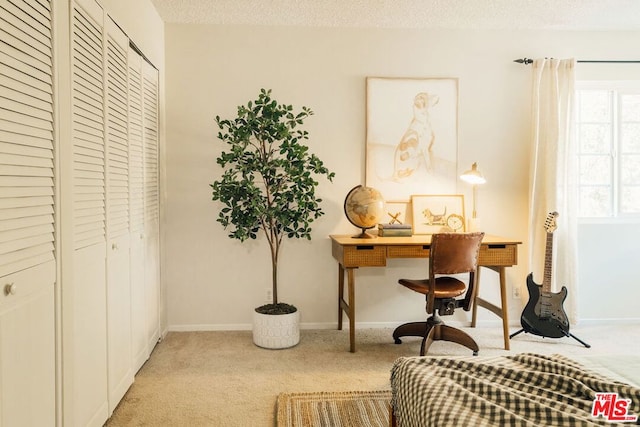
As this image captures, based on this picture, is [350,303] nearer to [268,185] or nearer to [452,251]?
[452,251]

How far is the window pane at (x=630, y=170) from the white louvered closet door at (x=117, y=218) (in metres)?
4.00

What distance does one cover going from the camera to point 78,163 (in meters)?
1.98

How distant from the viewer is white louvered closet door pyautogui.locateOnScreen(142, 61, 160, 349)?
125 inches

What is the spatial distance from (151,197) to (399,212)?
6.45 ft

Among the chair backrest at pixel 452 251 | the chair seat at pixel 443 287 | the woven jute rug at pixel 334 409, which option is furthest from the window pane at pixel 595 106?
the woven jute rug at pixel 334 409

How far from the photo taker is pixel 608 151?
406cm

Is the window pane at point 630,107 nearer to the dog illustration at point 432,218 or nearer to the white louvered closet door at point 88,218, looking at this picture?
the dog illustration at point 432,218

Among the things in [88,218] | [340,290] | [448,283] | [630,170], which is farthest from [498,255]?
[88,218]

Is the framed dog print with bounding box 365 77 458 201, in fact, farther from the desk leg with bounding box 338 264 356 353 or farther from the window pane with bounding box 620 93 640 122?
the window pane with bounding box 620 93 640 122

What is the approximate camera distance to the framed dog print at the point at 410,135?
3871 millimetres

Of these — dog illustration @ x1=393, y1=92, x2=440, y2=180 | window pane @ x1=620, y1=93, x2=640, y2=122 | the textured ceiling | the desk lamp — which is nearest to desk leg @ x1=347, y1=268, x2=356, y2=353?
dog illustration @ x1=393, y1=92, x2=440, y2=180

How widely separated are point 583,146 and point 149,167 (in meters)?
3.59

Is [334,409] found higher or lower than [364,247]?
lower

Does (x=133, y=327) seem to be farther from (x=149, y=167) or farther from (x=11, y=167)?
→ (x=11, y=167)
